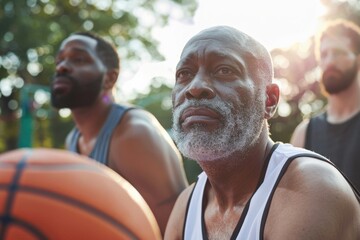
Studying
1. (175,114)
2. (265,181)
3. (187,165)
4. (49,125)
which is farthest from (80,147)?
(49,125)

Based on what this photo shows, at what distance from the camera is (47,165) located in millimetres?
1731

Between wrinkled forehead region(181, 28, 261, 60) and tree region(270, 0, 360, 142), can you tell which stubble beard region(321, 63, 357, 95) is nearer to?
wrinkled forehead region(181, 28, 261, 60)

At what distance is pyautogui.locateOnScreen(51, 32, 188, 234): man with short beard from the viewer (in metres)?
4.80

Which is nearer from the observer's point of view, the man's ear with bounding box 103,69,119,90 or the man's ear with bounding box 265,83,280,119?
the man's ear with bounding box 265,83,280,119

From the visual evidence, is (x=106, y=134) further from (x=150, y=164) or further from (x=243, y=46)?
(x=243, y=46)

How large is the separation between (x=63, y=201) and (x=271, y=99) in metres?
1.79

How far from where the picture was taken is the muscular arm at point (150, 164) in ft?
15.7

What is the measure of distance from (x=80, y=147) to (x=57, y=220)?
13.5 feet

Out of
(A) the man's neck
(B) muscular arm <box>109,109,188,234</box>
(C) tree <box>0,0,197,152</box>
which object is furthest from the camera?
(C) tree <box>0,0,197,152</box>

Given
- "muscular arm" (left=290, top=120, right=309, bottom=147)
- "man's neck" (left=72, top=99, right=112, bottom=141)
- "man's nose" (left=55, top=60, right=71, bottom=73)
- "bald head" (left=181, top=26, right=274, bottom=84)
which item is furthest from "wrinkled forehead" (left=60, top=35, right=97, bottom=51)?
"bald head" (left=181, top=26, right=274, bottom=84)

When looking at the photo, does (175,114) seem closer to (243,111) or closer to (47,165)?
(243,111)

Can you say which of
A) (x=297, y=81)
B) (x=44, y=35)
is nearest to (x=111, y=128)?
(x=44, y=35)

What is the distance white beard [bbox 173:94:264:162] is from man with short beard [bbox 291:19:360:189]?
7.76 ft

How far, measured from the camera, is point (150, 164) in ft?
15.8
